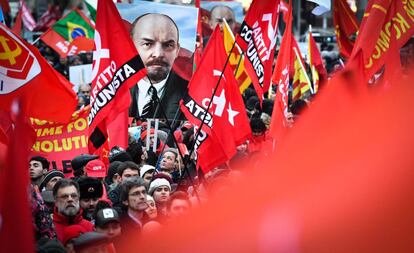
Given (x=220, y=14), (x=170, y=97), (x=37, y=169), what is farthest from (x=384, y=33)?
(x=220, y=14)

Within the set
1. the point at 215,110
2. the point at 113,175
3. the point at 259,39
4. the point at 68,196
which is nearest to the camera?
the point at 68,196

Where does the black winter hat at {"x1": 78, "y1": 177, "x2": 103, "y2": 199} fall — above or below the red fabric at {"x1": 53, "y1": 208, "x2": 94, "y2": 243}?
below

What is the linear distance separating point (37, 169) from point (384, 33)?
13.2ft

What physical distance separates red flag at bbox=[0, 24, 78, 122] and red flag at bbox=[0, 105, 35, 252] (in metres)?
4.15

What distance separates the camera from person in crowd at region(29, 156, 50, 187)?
8.54 meters

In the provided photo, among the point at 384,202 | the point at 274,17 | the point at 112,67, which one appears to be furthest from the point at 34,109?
the point at 384,202

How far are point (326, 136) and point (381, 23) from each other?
691 cm

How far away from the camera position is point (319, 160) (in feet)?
10.6

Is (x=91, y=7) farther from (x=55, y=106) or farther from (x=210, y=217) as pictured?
(x=210, y=217)

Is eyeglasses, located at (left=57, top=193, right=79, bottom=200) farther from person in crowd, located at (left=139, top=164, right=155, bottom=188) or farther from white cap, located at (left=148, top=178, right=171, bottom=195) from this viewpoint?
person in crowd, located at (left=139, top=164, right=155, bottom=188)

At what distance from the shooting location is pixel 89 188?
762 cm

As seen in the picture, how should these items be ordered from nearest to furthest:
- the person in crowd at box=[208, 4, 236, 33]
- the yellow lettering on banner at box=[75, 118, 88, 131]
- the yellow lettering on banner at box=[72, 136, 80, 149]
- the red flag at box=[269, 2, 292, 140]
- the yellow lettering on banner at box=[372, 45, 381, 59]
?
the red flag at box=[269, 2, 292, 140], the yellow lettering on banner at box=[372, 45, 381, 59], the yellow lettering on banner at box=[72, 136, 80, 149], the yellow lettering on banner at box=[75, 118, 88, 131], the person in crowd at box=[208, 4, 236, 33]

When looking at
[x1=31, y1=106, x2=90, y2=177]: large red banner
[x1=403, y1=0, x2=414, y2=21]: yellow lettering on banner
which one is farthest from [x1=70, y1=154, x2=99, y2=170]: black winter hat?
[x1=403, y1=0, x2=414, y2=21]: yellow lettering on banner

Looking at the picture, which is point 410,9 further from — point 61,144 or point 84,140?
point 61,144
